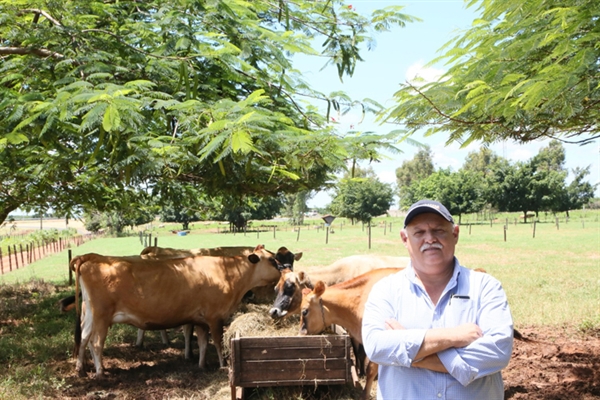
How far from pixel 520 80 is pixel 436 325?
3.17 meters

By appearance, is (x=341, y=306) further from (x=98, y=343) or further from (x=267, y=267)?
(x=98, y=343)

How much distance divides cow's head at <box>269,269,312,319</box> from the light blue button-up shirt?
431 centimetres

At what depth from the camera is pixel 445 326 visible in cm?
251

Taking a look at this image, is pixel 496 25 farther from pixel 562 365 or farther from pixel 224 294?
pixel 224 294

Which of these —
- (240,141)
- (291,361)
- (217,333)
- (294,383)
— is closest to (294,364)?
(291,361)

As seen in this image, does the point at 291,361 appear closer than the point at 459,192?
Yes

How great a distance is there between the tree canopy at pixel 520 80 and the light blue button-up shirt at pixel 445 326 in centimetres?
205

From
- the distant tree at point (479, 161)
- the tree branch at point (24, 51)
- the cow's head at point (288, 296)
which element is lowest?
the cow's head at point (288, 296)

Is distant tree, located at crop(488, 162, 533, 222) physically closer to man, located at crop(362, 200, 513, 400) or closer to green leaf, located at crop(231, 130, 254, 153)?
green leaf, located at crop(231, 130, 254, 153)

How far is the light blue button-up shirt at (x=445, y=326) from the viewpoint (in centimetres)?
240

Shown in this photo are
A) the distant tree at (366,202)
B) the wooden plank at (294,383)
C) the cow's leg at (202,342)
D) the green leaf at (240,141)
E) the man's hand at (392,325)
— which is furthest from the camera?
the distant tree at (366,202)

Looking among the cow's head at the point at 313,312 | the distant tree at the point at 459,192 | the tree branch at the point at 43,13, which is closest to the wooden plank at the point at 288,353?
the cow's head at the point at 313,312

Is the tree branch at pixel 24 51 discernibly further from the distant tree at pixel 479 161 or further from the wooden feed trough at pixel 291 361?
the distant tree at pixel 479 161

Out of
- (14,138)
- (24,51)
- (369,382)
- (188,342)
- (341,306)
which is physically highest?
(24,51)
